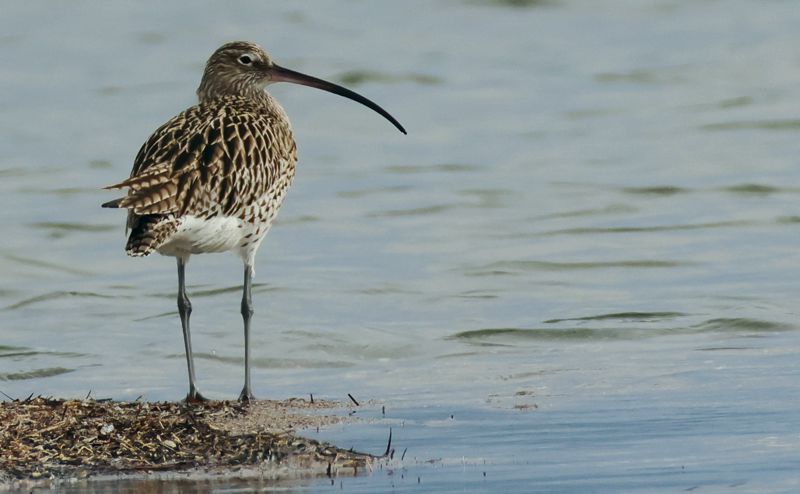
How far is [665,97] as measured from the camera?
74.8ft

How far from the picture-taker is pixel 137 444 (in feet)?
27.1

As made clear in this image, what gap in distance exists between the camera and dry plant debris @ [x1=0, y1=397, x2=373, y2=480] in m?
8.06

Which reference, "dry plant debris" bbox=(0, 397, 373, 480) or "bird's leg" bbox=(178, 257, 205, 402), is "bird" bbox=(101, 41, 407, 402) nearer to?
"bird's leg" bbox=(178, 257, 205, 402)

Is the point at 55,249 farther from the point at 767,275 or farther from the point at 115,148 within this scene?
the point at 767,275

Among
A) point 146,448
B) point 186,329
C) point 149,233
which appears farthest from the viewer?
point 186,329

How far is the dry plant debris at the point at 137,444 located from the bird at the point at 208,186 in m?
0.99

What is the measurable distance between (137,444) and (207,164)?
2.21m

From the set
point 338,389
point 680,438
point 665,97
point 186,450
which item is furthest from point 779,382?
point 665,97

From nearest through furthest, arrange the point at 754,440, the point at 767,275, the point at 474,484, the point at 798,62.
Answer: the point at 474,484, the point at 754,440, the point at 767,275, the point at 798,62

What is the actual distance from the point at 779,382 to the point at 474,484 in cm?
276

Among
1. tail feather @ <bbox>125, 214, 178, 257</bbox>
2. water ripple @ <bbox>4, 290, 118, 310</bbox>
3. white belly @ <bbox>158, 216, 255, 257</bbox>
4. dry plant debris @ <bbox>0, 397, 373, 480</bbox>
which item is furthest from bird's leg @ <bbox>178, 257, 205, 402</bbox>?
water ripple @ <bbox>4, 290, 118, 310</bbox>

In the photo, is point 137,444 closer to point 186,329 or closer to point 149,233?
point 149,233

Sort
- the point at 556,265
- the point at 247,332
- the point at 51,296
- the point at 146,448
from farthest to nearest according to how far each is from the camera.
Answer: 1. the point at 556,265
2. the point at 51,296
3. the point at 247,332
4. the point at 146,448

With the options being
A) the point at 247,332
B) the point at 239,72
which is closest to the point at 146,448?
the point at 247,332
